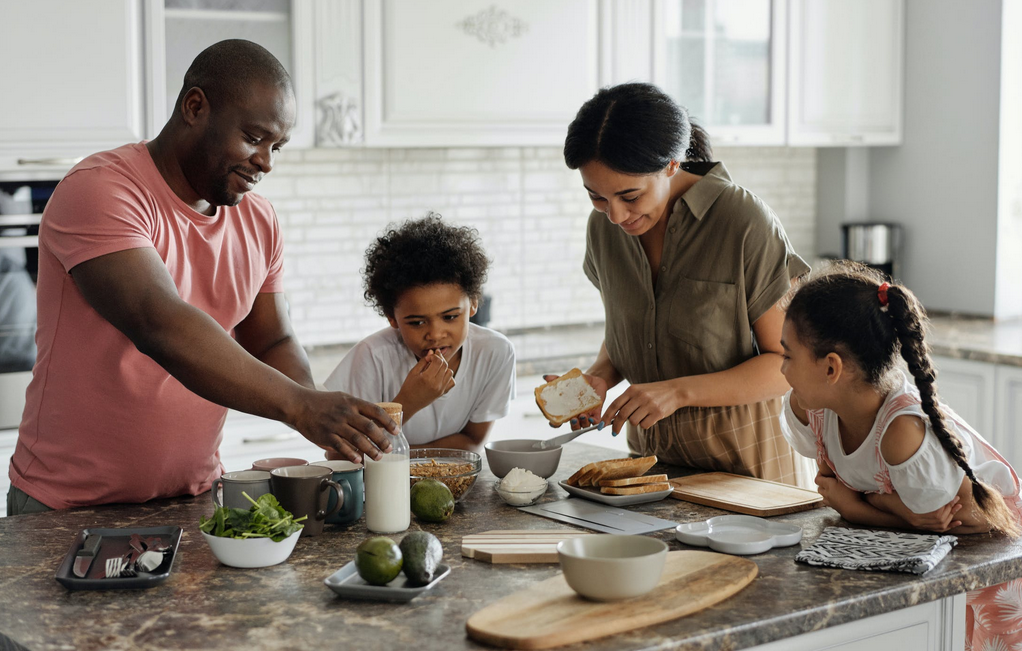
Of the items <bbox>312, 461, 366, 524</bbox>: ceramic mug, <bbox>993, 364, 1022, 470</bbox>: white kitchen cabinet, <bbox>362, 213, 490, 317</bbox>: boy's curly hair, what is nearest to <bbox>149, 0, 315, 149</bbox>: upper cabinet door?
<bbox>362, 213, 490, 317</bbox>: boy's curly hair

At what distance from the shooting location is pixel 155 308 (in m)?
1.72

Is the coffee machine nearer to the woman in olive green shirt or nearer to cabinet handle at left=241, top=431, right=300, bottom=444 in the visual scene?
the woman in olive green shirt

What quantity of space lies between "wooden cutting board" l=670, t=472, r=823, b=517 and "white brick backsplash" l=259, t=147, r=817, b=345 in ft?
7.08

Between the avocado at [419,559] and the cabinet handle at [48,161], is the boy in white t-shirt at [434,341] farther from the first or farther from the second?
the cabinet handle at [48,161]

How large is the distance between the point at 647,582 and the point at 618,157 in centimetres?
95

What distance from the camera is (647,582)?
1418 mm

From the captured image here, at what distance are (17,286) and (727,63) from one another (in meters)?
2.64

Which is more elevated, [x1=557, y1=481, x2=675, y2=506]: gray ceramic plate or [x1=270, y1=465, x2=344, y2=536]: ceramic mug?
[x1=270, y1=465, x2=344, y2=536]: ceramic mug

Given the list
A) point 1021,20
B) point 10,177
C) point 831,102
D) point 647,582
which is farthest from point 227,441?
point 1021,20

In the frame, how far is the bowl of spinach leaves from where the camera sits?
5.17 feet

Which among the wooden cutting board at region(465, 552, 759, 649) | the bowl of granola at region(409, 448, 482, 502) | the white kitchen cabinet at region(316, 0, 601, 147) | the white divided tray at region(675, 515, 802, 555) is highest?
the white kitchen cabinet at region(316, 0, 601, 147)

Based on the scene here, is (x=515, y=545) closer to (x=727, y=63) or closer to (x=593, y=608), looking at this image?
(x=593, y=608)

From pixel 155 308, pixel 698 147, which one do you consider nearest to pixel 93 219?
pixel 155 308

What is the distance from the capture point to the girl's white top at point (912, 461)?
1711 millimetres
